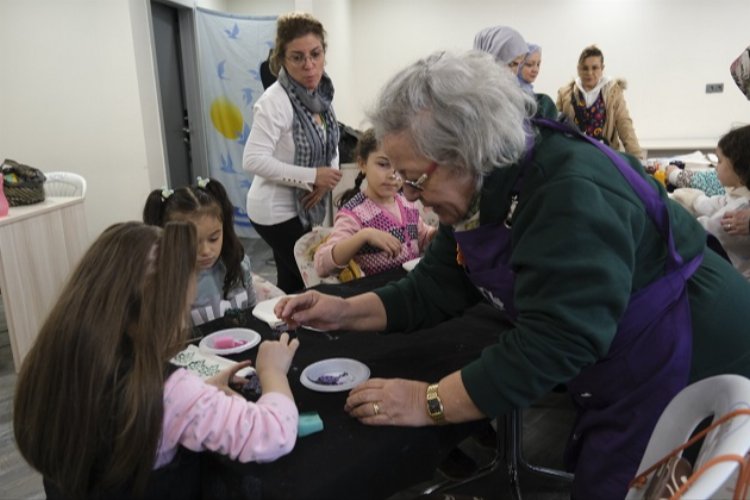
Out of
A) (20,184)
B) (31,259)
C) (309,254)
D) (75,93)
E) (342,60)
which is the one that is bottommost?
(31,259)

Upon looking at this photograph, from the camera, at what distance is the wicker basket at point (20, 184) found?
306 centimetres

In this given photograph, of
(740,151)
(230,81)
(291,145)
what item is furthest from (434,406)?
(230,81)

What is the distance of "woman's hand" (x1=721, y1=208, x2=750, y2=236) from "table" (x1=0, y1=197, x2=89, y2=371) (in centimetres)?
297

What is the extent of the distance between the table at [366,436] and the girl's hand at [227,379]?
0.36 feet

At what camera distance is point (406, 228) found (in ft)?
7.55

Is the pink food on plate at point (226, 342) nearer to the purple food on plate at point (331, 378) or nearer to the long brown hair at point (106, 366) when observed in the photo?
the purple food on plate at point (331, 378)

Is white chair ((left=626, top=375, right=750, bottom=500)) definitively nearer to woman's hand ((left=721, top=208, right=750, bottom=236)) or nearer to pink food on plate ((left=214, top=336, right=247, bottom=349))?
pink food on plate ((left=214, top=336, right=247, bottom=349))

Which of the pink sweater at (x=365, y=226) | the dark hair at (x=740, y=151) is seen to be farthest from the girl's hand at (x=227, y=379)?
the dark hair at (x=740, y=151)

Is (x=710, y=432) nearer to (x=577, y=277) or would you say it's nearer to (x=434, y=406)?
(x=577, y=277)

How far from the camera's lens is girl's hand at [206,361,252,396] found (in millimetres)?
1093

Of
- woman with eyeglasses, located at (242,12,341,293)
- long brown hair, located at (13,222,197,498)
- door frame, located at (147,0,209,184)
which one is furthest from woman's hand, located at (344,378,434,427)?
door frame, located at (147,0,209,184)

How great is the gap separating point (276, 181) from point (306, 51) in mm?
566

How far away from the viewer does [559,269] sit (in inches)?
35.2

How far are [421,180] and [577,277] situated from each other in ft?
1.07
